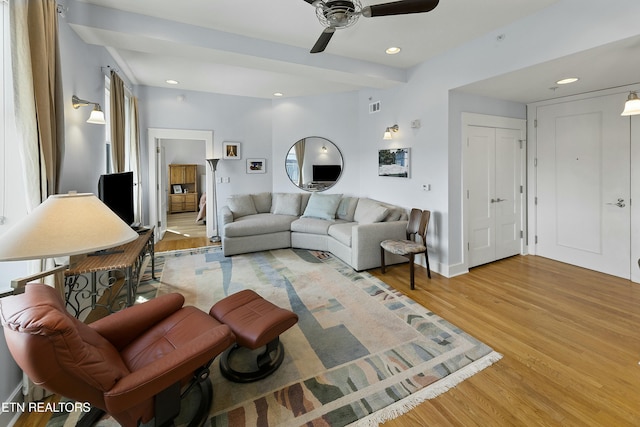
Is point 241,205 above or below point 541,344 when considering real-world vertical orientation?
above

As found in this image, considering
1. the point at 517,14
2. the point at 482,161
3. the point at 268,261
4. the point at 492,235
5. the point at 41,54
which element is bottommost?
the point at 268,261

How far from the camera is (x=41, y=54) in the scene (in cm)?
191

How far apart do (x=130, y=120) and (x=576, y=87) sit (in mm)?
6230

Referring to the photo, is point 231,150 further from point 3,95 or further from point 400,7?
point 400,7

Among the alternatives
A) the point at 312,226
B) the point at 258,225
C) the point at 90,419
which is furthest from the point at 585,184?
the point at 90,419

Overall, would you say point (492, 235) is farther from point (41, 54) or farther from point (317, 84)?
point (41, 54)

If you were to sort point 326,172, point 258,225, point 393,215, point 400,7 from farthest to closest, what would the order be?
1. point 326,172
2. point 258,225
3. point 393,215
4. point 400,7

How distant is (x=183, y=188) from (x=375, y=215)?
758 cm

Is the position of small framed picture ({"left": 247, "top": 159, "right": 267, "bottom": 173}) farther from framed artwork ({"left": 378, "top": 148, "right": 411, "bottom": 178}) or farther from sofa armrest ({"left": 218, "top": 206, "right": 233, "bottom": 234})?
framed artwork ({"left": 378, "top": 148, "right": 411, "bottom": 178})

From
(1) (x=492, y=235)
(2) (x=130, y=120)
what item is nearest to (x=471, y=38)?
(1) (x=492, y=235)

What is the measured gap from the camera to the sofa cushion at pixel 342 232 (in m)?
4.29

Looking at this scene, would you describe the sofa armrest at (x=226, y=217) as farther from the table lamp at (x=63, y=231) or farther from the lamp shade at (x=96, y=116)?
the table lamp at (x=63, y=231)

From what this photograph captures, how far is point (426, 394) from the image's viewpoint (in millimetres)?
1855

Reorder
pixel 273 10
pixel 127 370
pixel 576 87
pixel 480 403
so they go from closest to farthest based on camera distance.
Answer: pixel 127 370 → pixel 480 403 → pixel 273 10 → pixel 576 87
